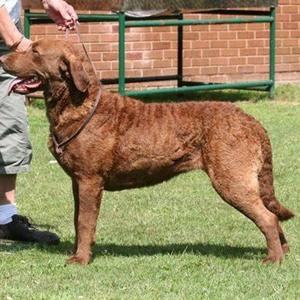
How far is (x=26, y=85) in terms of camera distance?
261 inches

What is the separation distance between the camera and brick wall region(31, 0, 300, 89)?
15.4 metres

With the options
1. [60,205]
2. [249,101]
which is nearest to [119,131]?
[60,205]

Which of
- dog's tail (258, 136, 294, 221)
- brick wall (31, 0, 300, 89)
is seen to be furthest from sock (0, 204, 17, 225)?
brick wall (31, 0, 300, 89)

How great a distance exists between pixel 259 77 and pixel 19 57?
1077 cm

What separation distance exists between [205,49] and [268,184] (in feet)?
31.9

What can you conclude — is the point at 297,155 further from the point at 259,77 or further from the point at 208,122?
the point at 259,77

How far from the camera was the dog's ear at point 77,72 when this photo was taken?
6.54m

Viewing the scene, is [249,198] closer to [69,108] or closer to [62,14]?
[69,108]

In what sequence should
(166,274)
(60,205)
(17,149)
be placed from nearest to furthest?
(166,274) < (17,149) < (60,205)

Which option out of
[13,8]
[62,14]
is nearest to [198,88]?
[13,8]

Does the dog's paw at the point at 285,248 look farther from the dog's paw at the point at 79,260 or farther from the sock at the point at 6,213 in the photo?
the sock at the point at 6,213

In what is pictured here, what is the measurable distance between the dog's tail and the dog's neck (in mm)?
1166

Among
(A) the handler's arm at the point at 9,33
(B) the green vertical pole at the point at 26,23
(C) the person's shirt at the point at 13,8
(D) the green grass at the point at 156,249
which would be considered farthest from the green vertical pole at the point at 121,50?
(A) the handler's arm at the point at 9,33

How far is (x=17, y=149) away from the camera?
756 centimetres
